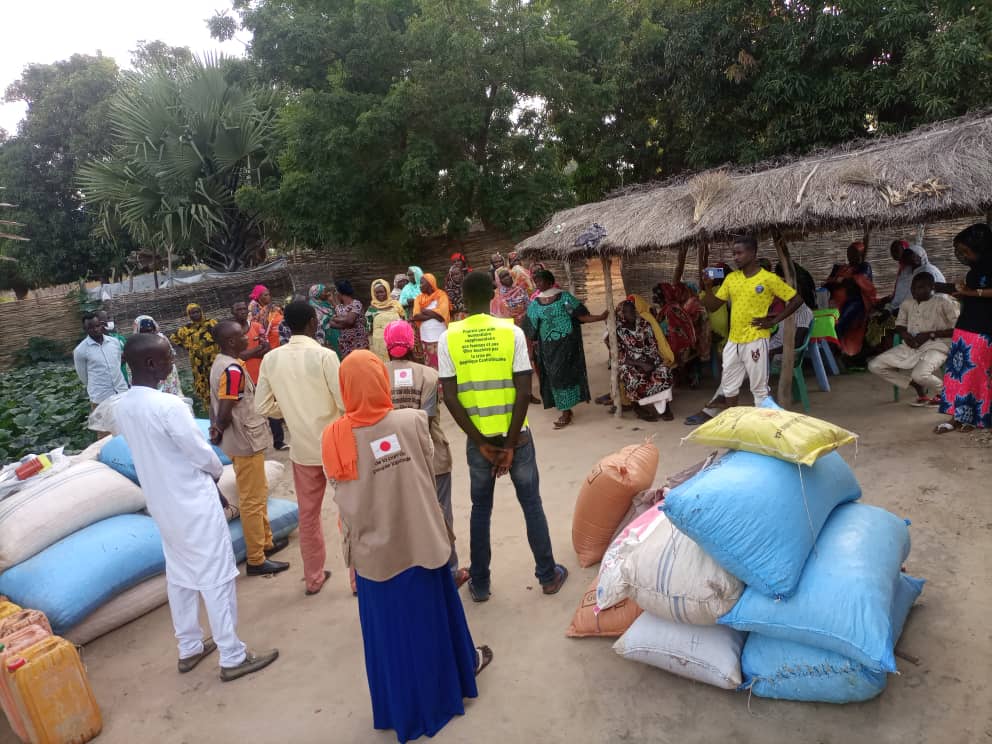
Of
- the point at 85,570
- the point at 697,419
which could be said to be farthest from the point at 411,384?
Answer: the point at 697,419

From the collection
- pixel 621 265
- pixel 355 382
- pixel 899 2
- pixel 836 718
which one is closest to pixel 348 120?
pixel 621 265

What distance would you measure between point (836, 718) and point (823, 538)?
0.68 metres

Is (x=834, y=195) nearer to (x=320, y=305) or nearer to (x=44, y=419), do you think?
(x=320, y=305)

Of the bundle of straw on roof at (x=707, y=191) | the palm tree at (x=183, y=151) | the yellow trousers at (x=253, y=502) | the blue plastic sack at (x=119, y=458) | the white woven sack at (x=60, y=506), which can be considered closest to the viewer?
the white woven sack at (x=60, y=506)

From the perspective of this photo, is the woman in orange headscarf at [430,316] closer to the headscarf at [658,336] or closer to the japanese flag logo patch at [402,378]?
the headscarf at [658,336]

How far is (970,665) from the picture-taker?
257 cm

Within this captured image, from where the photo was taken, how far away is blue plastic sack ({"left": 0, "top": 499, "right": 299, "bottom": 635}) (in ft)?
11.6

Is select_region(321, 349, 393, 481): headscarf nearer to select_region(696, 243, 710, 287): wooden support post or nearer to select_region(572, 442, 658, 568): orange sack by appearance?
select_region(572, 442, 658, 568): orange sack

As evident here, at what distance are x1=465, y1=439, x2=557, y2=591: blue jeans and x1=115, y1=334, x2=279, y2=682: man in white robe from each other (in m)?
1.22

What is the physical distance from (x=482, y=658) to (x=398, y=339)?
164 centimetres

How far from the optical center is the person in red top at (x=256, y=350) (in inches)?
250

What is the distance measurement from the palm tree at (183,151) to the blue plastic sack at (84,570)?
11468 millimetres

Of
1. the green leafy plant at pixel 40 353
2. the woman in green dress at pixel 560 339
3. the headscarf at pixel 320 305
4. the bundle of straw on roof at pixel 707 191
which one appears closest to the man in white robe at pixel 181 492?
the woman in green dress at pixel 560 339

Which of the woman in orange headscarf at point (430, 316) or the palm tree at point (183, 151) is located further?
the palm tree at point (183, 151)
